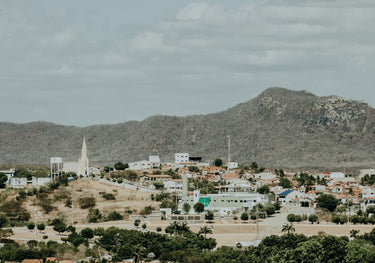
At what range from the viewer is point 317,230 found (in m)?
108

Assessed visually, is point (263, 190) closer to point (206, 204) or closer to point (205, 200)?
point (206, 204)

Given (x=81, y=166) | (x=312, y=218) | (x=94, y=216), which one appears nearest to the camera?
(x=312, y=218)

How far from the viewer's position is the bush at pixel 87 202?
129 metres

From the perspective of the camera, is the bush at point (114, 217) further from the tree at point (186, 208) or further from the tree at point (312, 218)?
the tree at point (312, 218)

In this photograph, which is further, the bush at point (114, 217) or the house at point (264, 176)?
the house at point (264, 176)

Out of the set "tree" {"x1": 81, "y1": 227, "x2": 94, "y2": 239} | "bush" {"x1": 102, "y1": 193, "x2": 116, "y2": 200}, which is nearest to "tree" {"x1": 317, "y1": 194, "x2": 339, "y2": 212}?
"bush" {"x1": 102, "y1": 193, "x2": 116, "y2": 200}

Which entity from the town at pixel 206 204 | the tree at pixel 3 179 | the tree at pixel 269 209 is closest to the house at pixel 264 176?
the town at pixel 206 204

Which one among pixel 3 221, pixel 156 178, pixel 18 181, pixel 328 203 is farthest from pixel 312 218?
pixel 18 181

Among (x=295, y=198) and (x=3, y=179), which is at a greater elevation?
(x=3, y=179)

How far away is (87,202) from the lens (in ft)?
428

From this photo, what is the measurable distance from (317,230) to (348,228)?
13.2ft

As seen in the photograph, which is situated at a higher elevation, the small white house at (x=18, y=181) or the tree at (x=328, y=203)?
the small white house at (x=18, y=181)

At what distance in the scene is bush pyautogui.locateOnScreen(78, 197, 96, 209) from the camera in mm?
129038

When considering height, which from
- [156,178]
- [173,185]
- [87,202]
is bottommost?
[87,202]
